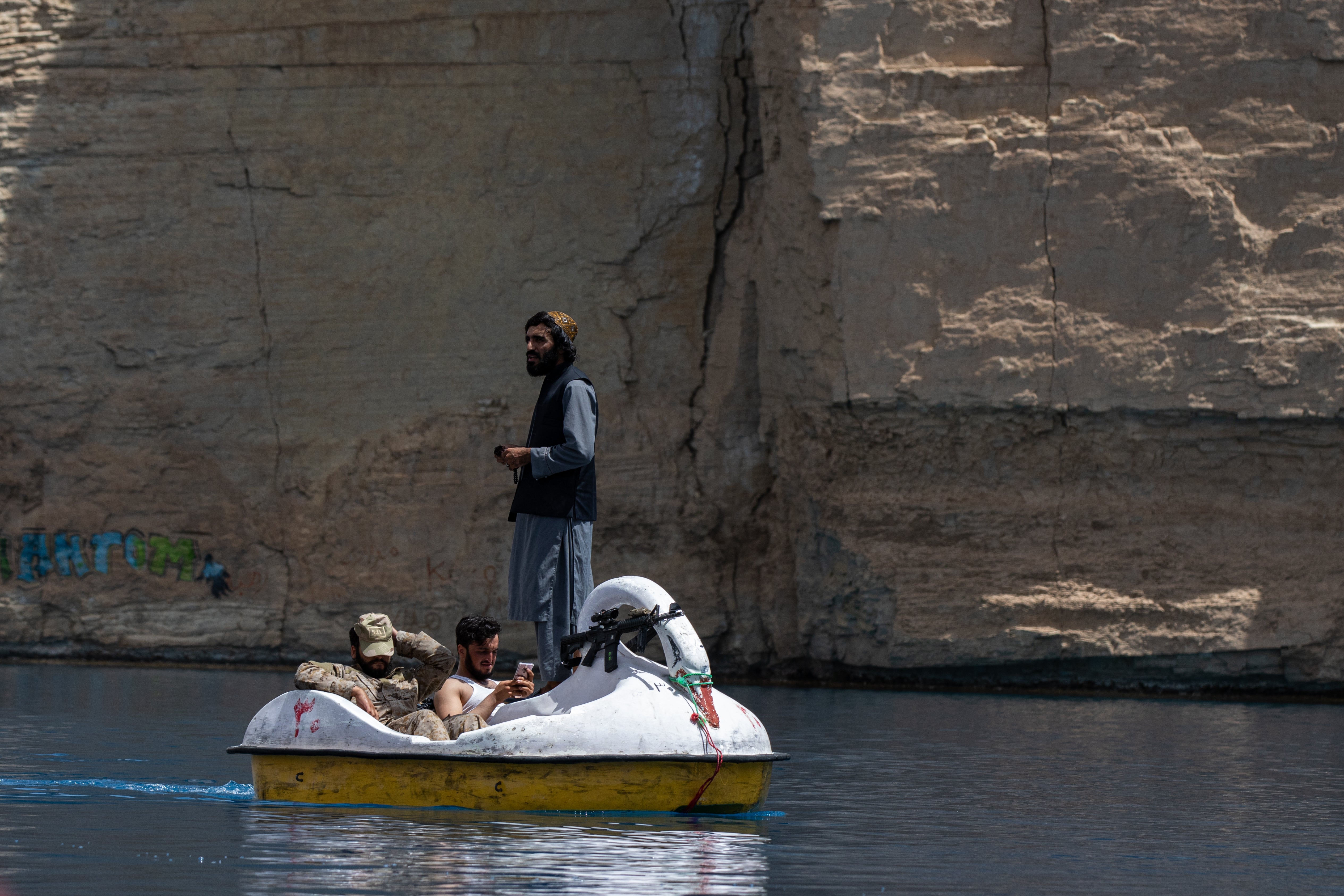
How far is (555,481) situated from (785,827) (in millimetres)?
1569

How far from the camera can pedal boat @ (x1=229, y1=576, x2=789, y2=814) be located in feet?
17.9

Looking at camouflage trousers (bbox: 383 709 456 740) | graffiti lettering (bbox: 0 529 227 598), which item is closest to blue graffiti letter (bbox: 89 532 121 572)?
graffiti lettering (bbox: 0 529 227 598)

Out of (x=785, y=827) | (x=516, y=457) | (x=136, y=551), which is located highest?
(x=516, y=457)

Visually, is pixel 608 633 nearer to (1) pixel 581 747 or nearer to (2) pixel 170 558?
(1) pixel 581 747

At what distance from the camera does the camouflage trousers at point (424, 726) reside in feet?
18.8

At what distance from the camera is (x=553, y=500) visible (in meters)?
6.26

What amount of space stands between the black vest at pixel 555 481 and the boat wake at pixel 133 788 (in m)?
1.39

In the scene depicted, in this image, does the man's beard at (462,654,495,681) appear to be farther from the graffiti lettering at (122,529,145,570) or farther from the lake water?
the graffiti lettering at (122,529,145,570)

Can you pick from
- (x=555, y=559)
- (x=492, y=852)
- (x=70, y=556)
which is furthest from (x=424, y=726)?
(x=70, y=556)

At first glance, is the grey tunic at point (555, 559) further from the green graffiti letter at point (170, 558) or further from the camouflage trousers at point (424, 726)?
the green graffiti letter at point (170, 558)

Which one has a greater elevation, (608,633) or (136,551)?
(608,633)

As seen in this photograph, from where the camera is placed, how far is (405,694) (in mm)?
6113

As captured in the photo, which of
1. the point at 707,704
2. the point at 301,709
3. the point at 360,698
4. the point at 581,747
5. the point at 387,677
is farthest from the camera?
the point at 387,677

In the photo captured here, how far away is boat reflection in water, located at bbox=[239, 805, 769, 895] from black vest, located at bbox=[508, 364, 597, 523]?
1.21 m
